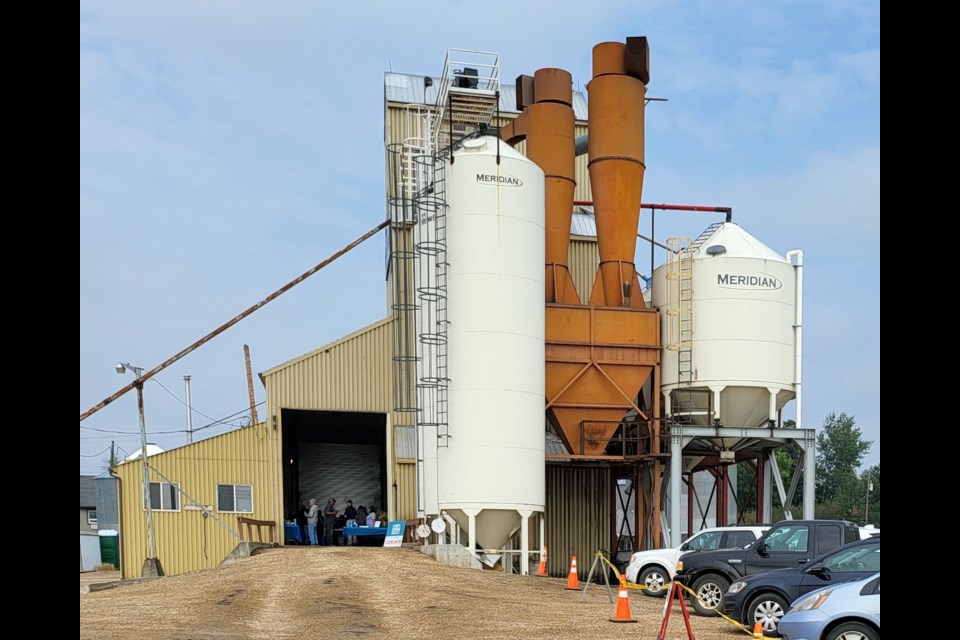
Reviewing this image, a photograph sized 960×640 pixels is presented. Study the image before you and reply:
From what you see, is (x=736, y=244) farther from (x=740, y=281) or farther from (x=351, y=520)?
(x=351, y=520)

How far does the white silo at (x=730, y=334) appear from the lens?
33.8 m

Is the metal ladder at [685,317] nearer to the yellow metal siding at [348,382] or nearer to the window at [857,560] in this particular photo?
the yellow metal siding at [348,382]

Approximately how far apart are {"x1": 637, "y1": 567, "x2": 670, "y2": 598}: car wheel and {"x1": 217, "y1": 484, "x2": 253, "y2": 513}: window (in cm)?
1542

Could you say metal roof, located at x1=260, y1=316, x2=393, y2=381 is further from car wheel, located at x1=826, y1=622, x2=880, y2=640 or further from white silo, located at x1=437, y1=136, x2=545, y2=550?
car wheel, located at x1=826, y1=622, x2=880, y2=640

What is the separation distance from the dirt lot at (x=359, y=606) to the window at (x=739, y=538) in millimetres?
2124

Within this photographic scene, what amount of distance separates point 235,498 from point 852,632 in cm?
2597

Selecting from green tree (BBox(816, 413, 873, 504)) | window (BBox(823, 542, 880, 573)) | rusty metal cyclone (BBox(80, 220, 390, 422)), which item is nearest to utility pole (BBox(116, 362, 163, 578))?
rusty metal cyclone (BBox(80, 220, 390, 422))

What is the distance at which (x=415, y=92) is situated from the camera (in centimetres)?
4200

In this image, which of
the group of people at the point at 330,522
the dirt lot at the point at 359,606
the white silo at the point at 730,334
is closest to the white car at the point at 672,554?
the dirt lot at the point at 359,606
